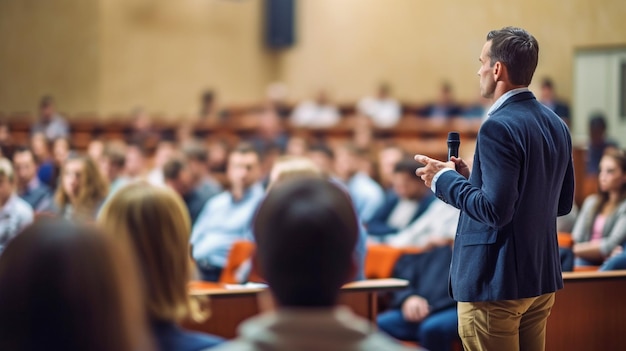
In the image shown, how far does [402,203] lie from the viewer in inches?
269

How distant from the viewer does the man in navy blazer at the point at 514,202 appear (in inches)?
101

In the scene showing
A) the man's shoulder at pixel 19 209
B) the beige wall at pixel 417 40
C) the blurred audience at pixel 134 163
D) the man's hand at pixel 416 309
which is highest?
the beige wall at pixel 417 40

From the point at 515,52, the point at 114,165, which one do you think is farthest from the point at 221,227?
the point at 515,52

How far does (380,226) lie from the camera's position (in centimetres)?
697

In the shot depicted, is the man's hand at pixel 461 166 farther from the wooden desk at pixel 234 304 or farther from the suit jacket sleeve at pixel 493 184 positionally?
the wooden desk at pixel 234 304

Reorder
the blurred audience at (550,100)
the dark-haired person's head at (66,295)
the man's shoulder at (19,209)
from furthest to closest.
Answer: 1. the blurred audience at (550,100)
2. the man's shoulder at (19,209)
3. the dark-haired person's head at (66,295)

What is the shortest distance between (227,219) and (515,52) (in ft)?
12.7

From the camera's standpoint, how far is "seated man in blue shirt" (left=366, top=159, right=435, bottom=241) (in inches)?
257

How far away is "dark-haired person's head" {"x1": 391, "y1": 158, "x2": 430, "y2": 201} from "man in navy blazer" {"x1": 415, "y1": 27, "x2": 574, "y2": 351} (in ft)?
12.5

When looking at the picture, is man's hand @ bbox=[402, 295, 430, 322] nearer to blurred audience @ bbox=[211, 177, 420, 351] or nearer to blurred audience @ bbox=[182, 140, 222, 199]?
blurred audience @ bbox=[182, 140, 222, 199]

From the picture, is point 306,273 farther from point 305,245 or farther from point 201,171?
point 201,171

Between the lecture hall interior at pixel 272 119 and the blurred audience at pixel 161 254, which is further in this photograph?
the lecture hall interior at pixel 272 119

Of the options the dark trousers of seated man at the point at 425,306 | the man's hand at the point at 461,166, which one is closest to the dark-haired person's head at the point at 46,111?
the dark trousers of seated man at the point at 425,306

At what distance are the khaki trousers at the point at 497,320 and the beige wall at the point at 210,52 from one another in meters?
10.7
